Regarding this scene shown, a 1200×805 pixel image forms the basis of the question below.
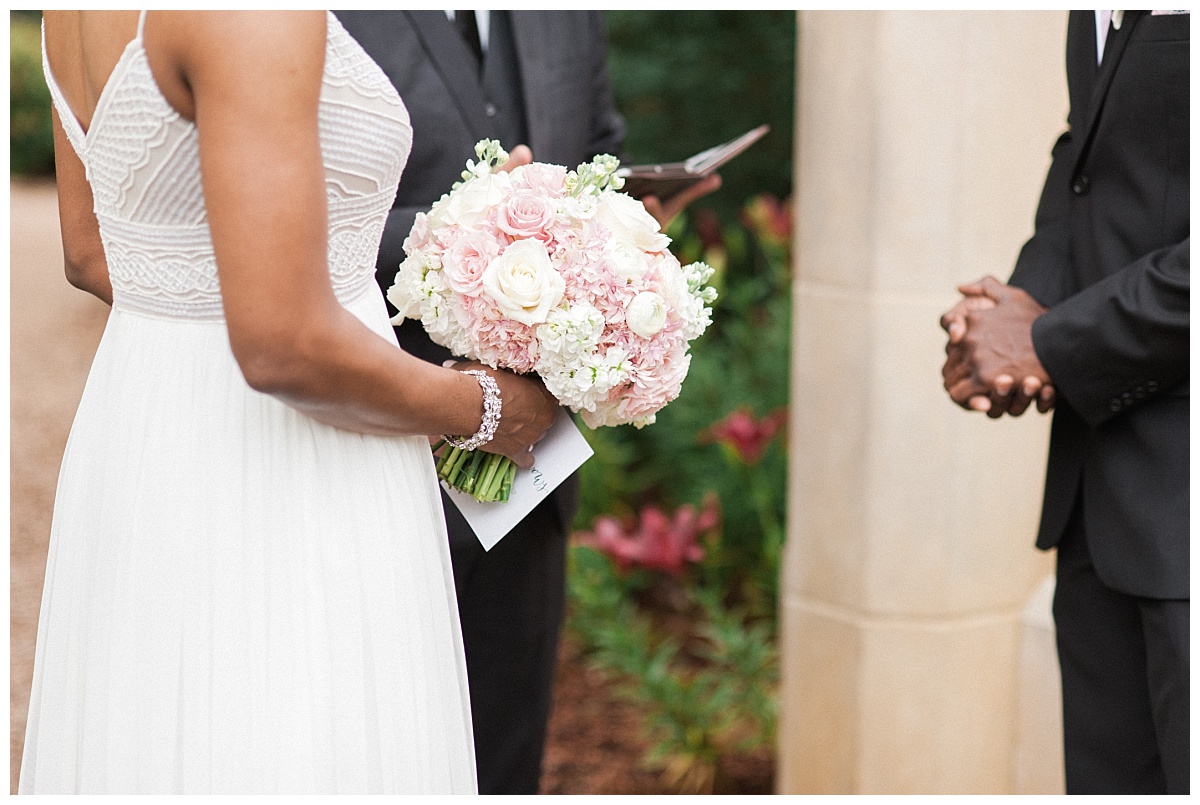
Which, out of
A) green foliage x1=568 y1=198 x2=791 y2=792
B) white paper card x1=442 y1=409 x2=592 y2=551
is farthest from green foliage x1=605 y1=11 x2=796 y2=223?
white paper card x1=442 y1=409 x2=592 y2=551

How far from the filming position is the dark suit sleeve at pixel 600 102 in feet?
8.31

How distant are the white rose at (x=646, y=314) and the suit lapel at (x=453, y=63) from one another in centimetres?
69

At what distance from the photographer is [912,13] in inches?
108

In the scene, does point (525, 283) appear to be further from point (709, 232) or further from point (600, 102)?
point (709, 232)

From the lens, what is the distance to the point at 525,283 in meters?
1.52

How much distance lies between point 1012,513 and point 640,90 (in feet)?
9.42

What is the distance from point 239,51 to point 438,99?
0.86m

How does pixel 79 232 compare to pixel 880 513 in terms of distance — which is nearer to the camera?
pixel 79 232

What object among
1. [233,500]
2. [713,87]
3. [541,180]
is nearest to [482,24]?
[541,180]

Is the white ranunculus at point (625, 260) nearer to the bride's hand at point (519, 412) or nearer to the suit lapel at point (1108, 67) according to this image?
the bride's hand at point (519, 412)

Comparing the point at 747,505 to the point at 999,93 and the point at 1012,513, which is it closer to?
the point at 1012,513

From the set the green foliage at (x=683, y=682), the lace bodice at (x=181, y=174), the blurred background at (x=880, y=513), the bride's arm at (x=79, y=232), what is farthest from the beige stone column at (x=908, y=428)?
the bride's arm at (x=79, y=232)
